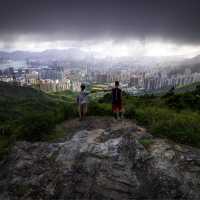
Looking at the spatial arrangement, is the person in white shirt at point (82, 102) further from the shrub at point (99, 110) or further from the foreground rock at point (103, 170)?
the foreground rock at point (103, 170)

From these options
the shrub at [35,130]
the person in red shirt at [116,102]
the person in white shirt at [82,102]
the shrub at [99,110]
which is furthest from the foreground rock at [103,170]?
the shrub at [99,110]

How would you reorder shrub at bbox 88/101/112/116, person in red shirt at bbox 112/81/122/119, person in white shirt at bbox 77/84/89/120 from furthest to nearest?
shrub at bbox 88/101/112/116 < person in white shirt at bbox 77/84/89/120 < person in red shirt at bbox 112/81/122/119

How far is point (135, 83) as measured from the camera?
170 meters

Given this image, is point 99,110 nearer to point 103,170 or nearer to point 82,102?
point 82,102

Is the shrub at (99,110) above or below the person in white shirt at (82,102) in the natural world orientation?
below

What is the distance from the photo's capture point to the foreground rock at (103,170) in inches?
205

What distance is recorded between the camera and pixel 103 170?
228 inches

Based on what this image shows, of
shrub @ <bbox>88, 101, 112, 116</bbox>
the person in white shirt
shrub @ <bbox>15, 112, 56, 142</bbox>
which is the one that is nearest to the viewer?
shrub @ <bbox>15, 112, 56, 142</bbox>

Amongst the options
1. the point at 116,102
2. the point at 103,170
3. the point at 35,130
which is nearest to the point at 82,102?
the point at 116,102

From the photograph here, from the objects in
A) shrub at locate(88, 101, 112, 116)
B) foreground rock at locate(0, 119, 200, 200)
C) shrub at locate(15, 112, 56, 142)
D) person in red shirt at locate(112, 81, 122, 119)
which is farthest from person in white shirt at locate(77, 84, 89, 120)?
foreground rock at locate(0, 119, 200, 200)

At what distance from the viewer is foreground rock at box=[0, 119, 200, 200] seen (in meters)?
5.20

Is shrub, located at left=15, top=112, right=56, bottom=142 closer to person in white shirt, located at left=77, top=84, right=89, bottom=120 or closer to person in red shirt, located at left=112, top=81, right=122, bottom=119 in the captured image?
person in white shirt, located at left=77, top=84, right=89, bottom=120

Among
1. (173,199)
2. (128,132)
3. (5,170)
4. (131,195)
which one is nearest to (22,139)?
(5,170)

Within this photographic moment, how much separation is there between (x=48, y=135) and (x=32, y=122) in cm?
96
